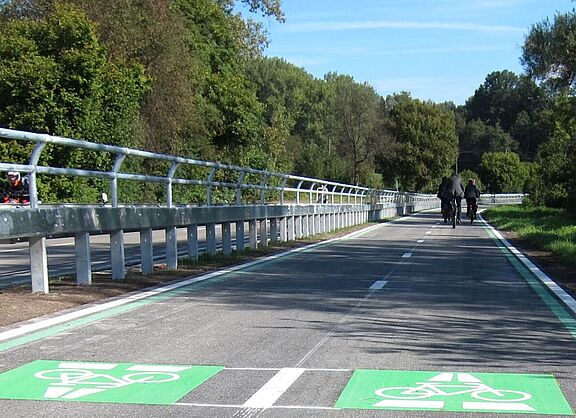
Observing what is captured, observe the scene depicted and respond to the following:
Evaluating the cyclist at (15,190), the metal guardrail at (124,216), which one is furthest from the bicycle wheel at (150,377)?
the cyclist at (15,190)

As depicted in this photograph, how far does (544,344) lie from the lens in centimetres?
655

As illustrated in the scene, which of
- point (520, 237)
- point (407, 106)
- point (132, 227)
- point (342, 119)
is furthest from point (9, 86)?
point (407, 106)

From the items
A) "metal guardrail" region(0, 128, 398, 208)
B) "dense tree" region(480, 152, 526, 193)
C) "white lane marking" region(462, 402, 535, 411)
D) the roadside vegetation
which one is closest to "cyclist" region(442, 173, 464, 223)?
the roadside vegetation

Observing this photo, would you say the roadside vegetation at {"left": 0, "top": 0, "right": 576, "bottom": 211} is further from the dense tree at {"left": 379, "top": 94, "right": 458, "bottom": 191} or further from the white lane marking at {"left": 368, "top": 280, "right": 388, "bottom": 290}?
the white lane marking at {"left": 368, "top": 280, "right": 388, "bottom": 290}

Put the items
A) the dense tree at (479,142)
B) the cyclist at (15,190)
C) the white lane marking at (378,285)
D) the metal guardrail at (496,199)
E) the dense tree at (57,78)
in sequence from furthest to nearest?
1. the dense tree at (479,142)
2. the metal guardrail at (496,199)
3. the dense tree at (57,78)
4. the white lane marking at (378,285)
5. the cyclist at (15,190)

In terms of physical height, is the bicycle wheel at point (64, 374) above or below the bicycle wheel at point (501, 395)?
above

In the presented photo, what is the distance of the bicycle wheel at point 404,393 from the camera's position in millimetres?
4902

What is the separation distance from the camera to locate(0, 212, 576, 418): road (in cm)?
471

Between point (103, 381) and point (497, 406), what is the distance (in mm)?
2607

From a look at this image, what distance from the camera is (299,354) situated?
6000 mm

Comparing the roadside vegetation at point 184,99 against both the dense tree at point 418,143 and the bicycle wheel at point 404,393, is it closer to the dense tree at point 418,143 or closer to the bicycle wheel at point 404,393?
the dense tree at point 418,143

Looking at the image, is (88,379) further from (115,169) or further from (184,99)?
(184,99)

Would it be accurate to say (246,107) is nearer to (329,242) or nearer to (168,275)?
(329,242)

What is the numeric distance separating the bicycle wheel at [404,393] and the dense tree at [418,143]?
243ft
